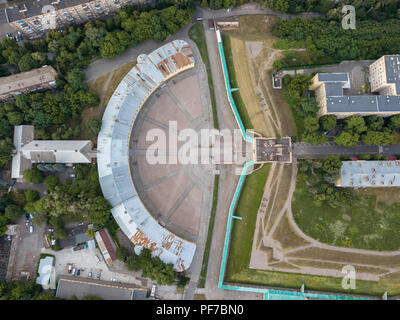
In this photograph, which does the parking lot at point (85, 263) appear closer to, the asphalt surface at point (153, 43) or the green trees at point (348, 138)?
the asphalt surface at point (153, 43)

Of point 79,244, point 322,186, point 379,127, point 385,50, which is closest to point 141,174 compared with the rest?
point 79,244

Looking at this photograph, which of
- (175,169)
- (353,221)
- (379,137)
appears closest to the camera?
(379,137)

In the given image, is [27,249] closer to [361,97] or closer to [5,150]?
[5,150]

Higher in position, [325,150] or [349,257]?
[325,150]

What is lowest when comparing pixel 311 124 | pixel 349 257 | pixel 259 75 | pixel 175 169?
pixel 349 257

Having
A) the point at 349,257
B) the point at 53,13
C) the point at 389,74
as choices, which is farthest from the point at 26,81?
the point at 349,257

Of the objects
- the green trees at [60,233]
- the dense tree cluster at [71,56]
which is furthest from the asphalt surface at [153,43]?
the green trees at [60,233]

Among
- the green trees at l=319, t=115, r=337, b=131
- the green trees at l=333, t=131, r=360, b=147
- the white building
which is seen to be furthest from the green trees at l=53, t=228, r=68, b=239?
the green trees at l=333, t=131, r=360, b=147
